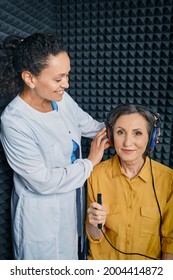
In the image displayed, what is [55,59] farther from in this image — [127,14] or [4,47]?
[127,14]

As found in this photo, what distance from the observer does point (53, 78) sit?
0.99 meters

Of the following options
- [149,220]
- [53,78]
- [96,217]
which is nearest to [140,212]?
[149,220]

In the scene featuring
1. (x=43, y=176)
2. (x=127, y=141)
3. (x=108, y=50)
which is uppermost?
(x=108, y=50)

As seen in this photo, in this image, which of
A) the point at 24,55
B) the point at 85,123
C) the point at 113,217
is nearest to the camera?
the point at 24,55

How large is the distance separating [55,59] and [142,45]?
55cm

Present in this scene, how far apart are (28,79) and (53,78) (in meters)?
0.08

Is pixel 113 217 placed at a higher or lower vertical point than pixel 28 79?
lower

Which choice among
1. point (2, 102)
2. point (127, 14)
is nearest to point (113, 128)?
point (2, 102)

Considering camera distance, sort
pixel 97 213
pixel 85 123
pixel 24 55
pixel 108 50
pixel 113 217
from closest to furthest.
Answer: pixel 24 55, pixel 97 213, pixel 113 217, pixel 85 123, pixel 108 50

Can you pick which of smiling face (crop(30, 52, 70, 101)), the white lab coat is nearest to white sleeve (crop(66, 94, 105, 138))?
the white lab coat

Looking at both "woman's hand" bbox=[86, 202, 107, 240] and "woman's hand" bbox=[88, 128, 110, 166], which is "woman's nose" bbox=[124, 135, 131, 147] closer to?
"woman's hand" bbox=[88, 128, 110, 166]

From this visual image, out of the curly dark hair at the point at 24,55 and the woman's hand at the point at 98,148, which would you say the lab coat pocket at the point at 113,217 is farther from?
the curly dark hair at the point at 24,55

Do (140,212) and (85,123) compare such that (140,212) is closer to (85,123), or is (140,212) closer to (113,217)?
(113,217)

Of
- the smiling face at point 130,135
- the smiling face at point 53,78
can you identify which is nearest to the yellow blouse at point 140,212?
the smiling face at point 130,135
